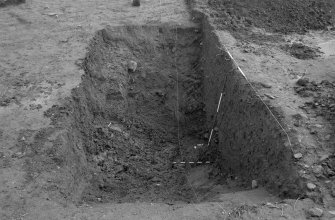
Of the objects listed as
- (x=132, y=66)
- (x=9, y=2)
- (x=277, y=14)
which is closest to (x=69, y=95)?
(x=132, y=66)

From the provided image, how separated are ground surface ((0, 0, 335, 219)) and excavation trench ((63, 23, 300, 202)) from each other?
8.2 inches

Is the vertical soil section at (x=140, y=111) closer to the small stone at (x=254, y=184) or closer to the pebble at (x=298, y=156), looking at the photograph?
the small stone at (x=254, y=184)

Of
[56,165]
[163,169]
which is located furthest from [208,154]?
[56,165]

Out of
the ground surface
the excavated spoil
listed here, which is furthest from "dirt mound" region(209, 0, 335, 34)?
the excavated spoil

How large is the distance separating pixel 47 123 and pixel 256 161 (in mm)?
2975

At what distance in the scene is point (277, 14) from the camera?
28.1ft

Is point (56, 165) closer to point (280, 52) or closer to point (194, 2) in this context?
point (280, 52)

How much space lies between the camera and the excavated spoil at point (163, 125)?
211 inches

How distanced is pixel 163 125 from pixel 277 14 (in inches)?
142

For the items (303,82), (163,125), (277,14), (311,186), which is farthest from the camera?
(277,14)

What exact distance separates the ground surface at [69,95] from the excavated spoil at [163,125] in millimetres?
174

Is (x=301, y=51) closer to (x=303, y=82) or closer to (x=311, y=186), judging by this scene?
(x=303, y=82)

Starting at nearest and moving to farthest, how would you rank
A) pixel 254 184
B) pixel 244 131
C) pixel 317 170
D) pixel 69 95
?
1. pixel 317 170
2. pixel 254 184
3. pixel 244 131
4. pixel 69 95

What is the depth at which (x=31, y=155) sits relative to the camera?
5.07m
